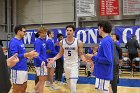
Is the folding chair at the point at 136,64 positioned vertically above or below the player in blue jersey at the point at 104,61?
below

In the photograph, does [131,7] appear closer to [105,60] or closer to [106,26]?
[106,26]

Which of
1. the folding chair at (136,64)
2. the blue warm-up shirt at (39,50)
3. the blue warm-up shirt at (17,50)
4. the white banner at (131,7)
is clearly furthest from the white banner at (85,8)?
the blue warm-up shirt at (17,50)

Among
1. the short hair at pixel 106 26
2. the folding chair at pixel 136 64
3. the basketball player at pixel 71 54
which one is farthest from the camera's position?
the folding chair at pixel 136 64

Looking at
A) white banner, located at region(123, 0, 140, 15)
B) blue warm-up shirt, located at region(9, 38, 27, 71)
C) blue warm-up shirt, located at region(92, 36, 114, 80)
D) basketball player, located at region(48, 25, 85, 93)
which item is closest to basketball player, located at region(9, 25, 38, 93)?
blue warm-up shirt, located at region(9, 38, 27, 71)

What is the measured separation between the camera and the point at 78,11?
51.7ft

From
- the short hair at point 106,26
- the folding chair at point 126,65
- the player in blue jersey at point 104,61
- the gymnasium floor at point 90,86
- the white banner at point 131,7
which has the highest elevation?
the white banner at point 131,7

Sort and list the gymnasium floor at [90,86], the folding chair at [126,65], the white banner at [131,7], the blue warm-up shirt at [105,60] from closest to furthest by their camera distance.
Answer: the blue warm-up shirt at [105,60] < the gymnasium floor at [90,86] < the folding chair at [126,65] < the white banner at [131,7]

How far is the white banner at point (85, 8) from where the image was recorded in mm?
15453

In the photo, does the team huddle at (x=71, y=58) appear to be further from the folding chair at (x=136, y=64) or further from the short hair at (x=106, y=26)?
the folding chair at (x=136, y=64)

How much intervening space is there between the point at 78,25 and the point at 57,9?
2050 mm

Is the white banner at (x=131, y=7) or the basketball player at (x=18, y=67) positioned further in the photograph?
the white banner at (x=131, y=7)

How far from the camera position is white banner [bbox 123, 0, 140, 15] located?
14.4 metres

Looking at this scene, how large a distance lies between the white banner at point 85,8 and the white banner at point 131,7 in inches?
65.0

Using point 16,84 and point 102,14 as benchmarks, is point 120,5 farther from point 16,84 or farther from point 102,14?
point 16,84
